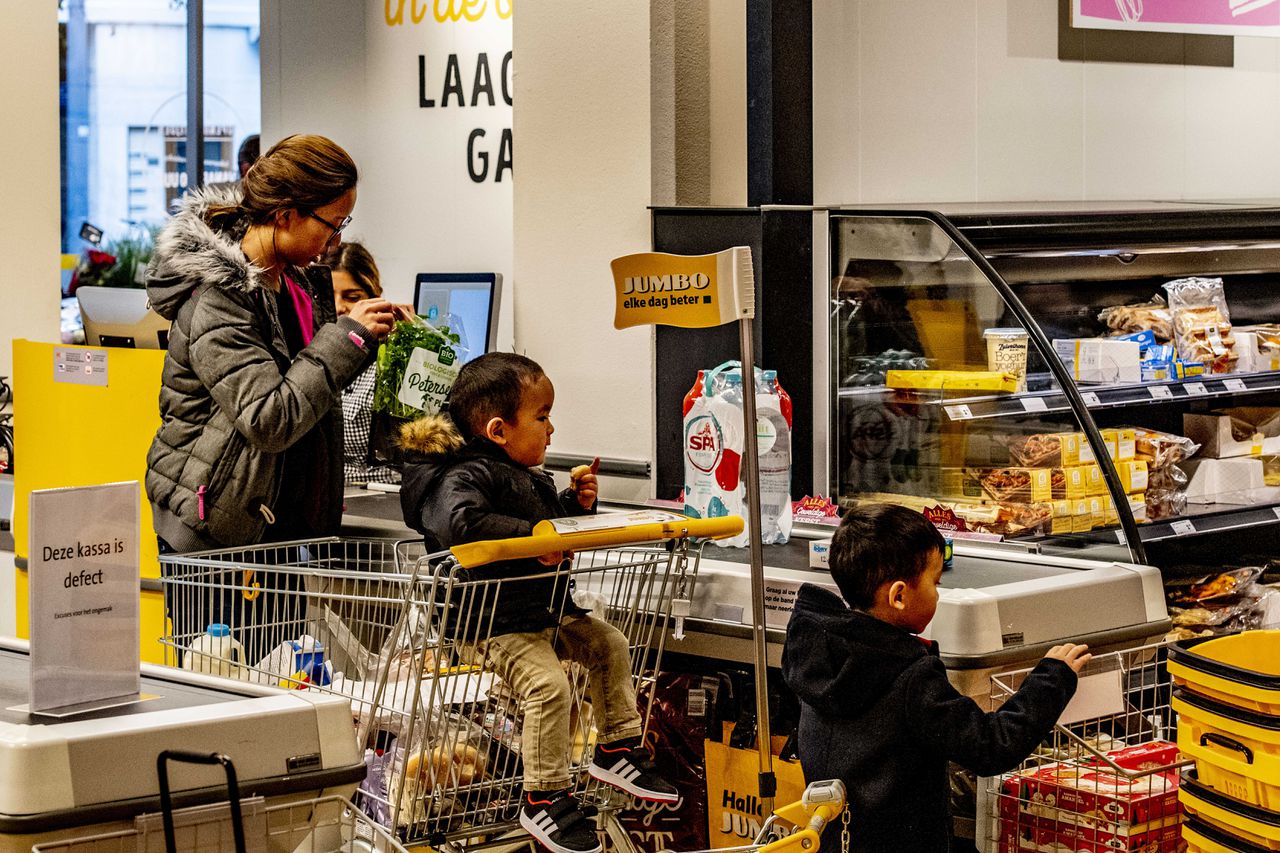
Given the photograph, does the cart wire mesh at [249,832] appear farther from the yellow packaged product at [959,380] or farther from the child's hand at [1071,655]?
the yellow packaged product at [959,380]

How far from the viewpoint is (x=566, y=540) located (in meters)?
2.55

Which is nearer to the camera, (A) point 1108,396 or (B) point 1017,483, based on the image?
(B) point 1017,483

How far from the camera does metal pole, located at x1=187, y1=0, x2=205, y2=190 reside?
376 inches

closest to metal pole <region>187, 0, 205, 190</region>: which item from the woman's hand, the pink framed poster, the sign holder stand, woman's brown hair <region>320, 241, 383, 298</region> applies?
woman's brown hair <region>320, 241, 383, 298</region>

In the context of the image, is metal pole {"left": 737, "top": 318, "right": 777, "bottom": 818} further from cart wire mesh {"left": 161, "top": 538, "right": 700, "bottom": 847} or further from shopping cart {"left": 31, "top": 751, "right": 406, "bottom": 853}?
shopping cart {"left": 31, "top": 751, "right": 406, "bottom": 853}

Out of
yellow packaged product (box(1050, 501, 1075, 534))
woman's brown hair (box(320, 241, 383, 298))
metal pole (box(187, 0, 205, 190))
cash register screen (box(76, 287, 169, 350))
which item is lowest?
yellow packaged product (box(1050, 501, 1075, 534))

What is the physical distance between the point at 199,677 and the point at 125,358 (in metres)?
1.90

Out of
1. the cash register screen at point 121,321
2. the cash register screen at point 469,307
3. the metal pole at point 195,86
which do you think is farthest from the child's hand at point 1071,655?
the metal pole at point 195,86

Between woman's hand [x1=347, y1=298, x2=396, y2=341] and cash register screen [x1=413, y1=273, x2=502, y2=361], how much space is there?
1717 mm

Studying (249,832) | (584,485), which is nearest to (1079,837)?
(584,485)

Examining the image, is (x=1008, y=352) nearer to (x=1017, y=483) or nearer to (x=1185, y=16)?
(x=1017, y=483)

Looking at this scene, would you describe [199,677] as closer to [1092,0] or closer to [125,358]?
[125,358]

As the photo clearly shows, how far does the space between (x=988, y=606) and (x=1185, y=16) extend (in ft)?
10.6

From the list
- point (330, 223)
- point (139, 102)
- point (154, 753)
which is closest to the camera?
point (154, 753)
